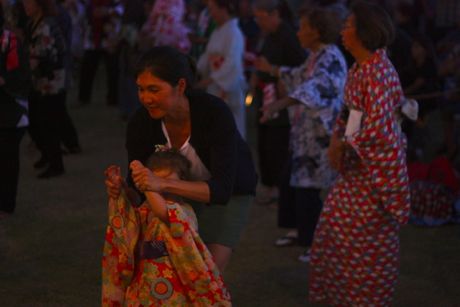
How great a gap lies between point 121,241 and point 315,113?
232 cm

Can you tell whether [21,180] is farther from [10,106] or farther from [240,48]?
[240,48]

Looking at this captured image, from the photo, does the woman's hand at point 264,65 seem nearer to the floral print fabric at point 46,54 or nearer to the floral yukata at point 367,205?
the floral yukata at point 367,205

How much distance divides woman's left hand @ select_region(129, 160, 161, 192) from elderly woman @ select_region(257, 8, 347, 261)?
6.90ft

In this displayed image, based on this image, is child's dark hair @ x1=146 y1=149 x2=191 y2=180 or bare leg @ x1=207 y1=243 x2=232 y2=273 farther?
bare leg @ x1=207 y1=243 x2=232 y2=273

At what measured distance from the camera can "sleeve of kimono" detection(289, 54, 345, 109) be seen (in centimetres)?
495

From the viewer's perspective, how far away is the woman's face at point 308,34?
504cm

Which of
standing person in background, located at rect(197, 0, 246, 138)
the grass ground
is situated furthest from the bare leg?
standing person in background, located at rect(197, 0, 246, 138)

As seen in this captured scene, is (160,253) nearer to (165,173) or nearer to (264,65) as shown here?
(165,173)

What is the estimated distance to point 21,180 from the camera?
7.12m

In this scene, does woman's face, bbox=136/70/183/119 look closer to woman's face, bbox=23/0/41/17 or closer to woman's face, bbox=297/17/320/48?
woman's face, bbox=297/17/320/48

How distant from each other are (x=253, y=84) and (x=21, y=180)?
2245mm

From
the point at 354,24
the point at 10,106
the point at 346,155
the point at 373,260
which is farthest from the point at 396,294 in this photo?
the point at 10,106

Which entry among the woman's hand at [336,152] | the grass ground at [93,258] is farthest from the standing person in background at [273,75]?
the woman's hand at [336,152]

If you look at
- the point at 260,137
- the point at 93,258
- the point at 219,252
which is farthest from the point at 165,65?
the point at 260,137
